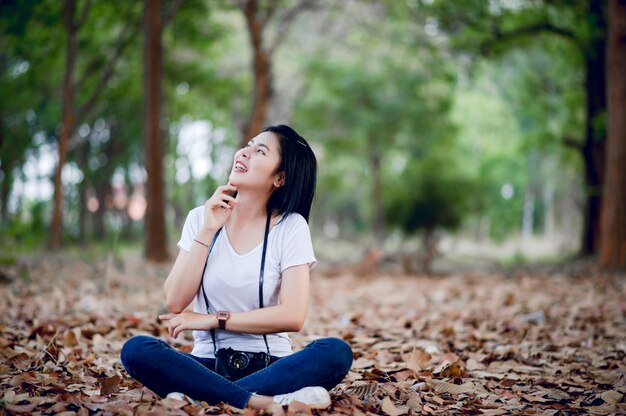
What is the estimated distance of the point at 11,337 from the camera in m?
4.44

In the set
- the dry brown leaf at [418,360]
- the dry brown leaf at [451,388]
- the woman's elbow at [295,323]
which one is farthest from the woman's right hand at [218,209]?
the dry brown leaf at [418,360]

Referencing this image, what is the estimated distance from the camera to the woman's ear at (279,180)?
3.32 m

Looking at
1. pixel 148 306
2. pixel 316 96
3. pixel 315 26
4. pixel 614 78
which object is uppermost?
pixel 315 26

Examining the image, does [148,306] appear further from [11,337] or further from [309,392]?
[309,392]

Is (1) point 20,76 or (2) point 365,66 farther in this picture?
(2) point 365,66

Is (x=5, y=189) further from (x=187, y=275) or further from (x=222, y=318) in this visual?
(x=222, y=318)

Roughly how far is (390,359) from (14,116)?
72.4ft

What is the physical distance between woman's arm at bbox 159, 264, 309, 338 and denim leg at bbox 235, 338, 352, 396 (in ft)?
0.48

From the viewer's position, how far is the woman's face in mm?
3248

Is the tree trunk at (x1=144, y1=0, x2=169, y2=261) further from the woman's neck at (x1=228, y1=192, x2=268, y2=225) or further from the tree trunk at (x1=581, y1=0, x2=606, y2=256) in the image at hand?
the woman's neck at (x1=228, y1=192, x2=268, y2=225)

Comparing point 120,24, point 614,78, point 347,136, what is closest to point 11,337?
point 614,78

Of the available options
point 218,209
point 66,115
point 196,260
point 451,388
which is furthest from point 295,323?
point 66,115

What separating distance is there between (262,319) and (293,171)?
773 mm

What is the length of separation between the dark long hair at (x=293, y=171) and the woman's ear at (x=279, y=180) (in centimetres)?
2
